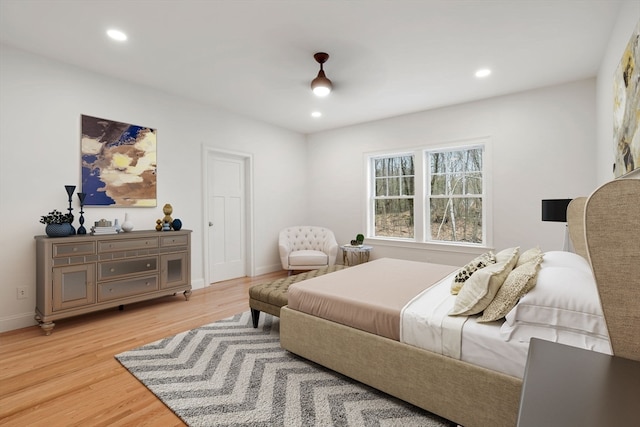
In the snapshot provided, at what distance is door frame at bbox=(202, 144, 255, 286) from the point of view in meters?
4.55

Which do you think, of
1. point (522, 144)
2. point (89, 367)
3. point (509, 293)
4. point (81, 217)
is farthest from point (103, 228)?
point (522, 144)

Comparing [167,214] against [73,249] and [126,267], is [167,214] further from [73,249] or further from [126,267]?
[73,249]

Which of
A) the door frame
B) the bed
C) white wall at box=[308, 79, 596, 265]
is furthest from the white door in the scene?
the bed

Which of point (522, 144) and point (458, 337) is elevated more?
point (522, 144)

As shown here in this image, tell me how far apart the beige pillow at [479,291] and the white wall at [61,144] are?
3.79 m

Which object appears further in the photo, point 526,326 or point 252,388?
point 252,388

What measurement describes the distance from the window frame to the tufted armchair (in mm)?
785

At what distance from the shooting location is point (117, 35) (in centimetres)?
277

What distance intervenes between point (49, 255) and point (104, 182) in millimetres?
1034

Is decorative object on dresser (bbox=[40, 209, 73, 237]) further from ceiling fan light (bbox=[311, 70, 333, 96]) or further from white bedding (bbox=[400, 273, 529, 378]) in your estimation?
white bedding (bbox=[400, 273, 529, 378])

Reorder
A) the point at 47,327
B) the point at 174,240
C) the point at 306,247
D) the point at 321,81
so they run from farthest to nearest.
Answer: the point at 306,247
the point at 174,240
the point at 321,81
the point at 47,327

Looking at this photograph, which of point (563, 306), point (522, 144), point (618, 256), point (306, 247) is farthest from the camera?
point (306, 247)

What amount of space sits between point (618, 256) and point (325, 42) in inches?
110

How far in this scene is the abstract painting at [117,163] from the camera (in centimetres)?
346
